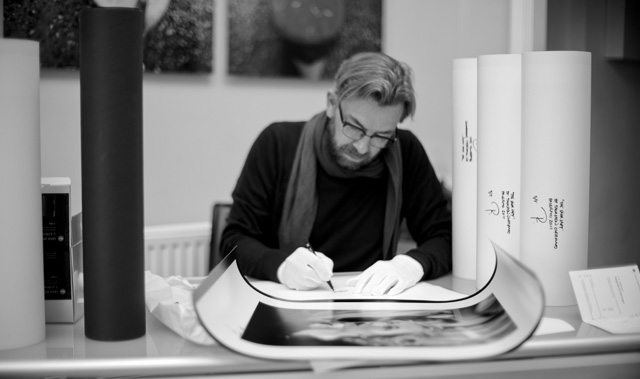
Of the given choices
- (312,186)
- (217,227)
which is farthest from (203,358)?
(217,227)

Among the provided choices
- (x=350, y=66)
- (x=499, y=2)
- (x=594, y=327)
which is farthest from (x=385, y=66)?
(x=499, y=2)

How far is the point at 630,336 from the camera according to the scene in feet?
2.10

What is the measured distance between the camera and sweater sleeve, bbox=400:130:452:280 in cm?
126

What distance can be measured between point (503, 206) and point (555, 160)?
91mm

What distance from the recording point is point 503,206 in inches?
32.2

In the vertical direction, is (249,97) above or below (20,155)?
above

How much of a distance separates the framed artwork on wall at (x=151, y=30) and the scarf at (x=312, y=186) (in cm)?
93

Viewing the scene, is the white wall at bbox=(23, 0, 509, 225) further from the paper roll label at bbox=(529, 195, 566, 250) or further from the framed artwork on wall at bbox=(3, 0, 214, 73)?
the paper roll label at bbox=(529, 195, 566, 250)

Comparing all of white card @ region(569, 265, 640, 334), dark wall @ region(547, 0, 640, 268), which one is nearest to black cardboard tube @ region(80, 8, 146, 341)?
white card @ region(569, 265, 640, 334)

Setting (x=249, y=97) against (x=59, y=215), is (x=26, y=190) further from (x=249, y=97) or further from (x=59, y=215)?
(x=249, y=97)

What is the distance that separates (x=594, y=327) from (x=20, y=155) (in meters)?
0.60

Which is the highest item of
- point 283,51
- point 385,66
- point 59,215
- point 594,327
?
point 283,51

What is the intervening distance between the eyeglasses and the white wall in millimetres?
1065

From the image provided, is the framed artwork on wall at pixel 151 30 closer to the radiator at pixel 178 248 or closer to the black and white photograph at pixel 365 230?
the radiator at pixel 178 248
